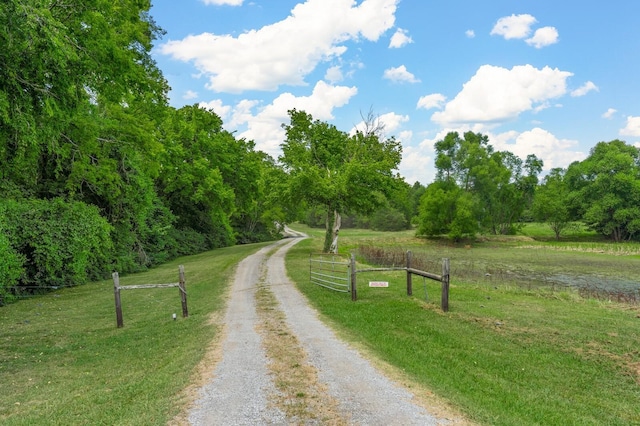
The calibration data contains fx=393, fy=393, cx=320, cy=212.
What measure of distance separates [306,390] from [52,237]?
15492 millimetres

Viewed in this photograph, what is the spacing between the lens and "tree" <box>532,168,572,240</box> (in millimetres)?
57875

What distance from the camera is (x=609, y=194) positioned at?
53750 millimetres

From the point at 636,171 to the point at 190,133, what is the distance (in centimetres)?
5971

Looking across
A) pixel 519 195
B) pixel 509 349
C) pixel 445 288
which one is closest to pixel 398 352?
pixel 509 349

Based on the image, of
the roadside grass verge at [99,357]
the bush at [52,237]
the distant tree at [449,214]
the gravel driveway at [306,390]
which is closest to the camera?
the gravel driveway at [306,390]

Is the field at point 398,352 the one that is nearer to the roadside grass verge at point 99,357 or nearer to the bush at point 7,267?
the roadside grass verge at point 99,357

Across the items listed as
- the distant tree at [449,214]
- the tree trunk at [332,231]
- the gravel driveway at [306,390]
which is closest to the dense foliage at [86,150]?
the tree trunk at [332,231]

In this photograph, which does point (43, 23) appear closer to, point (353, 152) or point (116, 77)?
point (116, 77)

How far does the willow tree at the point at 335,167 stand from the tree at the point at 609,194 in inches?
1511

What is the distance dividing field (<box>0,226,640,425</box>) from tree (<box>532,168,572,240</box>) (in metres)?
48.3

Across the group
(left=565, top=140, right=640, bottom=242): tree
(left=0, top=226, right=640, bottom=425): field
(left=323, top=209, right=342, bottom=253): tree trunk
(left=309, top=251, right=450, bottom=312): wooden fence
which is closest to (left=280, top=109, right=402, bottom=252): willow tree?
(left=323, top=209, right=342, bottom=253): tree trunk

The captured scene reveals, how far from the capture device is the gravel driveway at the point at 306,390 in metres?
4.96

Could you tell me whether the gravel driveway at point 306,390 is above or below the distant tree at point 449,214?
below

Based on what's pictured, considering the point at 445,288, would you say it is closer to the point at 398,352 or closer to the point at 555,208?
the point at 398,352
